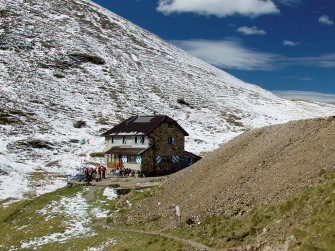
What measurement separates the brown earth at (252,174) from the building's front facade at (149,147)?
20.7m

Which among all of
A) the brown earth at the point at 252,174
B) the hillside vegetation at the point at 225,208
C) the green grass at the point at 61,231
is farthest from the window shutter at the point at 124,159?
the brown earth at the point at 252,174

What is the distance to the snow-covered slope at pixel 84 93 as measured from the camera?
73.0 metres

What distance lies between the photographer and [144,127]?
53.7 meters

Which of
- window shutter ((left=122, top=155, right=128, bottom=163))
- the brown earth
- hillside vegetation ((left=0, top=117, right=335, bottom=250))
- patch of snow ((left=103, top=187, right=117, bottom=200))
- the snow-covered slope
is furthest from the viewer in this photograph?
the snow-covered slope

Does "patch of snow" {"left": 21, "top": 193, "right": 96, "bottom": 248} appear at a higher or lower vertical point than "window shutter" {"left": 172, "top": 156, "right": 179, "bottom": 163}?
lower

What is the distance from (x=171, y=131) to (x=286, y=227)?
138ft

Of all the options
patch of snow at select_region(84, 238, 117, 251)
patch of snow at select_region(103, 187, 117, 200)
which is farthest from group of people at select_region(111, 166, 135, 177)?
patch of snow at select_region(84, 238, 117, 251)

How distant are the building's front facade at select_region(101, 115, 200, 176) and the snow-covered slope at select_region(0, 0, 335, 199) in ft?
38.5

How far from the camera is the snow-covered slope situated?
73000mm

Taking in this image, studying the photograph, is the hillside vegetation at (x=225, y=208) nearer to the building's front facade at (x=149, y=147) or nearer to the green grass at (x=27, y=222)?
the green grass at (x=27, y=222)

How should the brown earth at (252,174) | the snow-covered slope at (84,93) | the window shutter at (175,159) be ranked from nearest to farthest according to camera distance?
the brown earth at (252,174)
the window shutter at (175,159)
the snow-covered slope at (84,93)

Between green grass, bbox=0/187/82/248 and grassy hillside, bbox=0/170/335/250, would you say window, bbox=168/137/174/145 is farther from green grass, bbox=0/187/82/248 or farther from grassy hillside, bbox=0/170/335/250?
grassy hillside, bbox=0/170/335/250

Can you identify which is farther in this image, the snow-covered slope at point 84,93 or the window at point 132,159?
the snow-covered slope at point 84,93

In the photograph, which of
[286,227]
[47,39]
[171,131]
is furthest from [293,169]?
[47,39]
